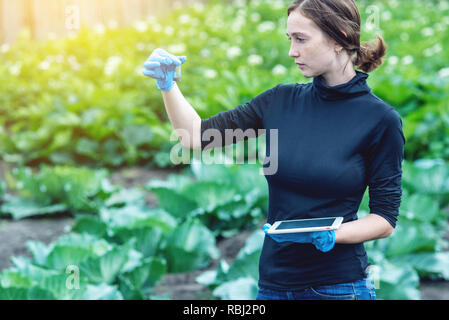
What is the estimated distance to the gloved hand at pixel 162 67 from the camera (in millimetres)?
1734

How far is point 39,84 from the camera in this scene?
19.9 feet

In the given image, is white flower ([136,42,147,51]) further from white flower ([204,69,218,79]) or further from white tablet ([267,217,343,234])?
white tablet ([267,217,343,234])

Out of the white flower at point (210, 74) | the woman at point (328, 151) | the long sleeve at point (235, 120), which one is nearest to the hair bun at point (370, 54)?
the woman at point (328, 151)

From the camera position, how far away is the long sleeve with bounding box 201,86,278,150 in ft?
6.12

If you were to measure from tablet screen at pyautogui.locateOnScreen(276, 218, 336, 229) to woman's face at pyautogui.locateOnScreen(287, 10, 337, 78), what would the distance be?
43 cm

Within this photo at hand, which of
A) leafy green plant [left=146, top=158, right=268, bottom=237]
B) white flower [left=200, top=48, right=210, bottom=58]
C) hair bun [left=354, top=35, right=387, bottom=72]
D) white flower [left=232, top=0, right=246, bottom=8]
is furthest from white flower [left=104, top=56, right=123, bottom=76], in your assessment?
white flower [left=232, top=0, right=246, bottom=8]

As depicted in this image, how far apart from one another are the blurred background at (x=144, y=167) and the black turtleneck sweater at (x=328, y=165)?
1.58 feet

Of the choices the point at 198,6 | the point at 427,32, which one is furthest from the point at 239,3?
the point at 427,32

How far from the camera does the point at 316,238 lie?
64.1 inches

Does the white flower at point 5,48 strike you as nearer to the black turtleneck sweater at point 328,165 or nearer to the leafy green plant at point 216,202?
the leafy green plant at point 216,202

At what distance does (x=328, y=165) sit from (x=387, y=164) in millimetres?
166

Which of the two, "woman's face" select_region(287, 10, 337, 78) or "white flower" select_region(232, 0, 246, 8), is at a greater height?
"white flower" select_region(232, 0, 246, 8)

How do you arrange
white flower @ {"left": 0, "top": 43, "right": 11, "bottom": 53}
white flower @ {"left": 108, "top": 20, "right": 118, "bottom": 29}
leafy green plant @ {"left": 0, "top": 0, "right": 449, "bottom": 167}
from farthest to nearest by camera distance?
white flower @ {"left": 108, "top": 20, "right": 118, "bottom": 29} < white flower @ {"left": 0, "top": 43, "right": 11, "bottom": 53} < leafy green plant @ {"left": 0, "top": 0, "right": 449, "bottom": 167}

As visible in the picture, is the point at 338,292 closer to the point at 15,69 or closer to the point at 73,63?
the point at 15,69
